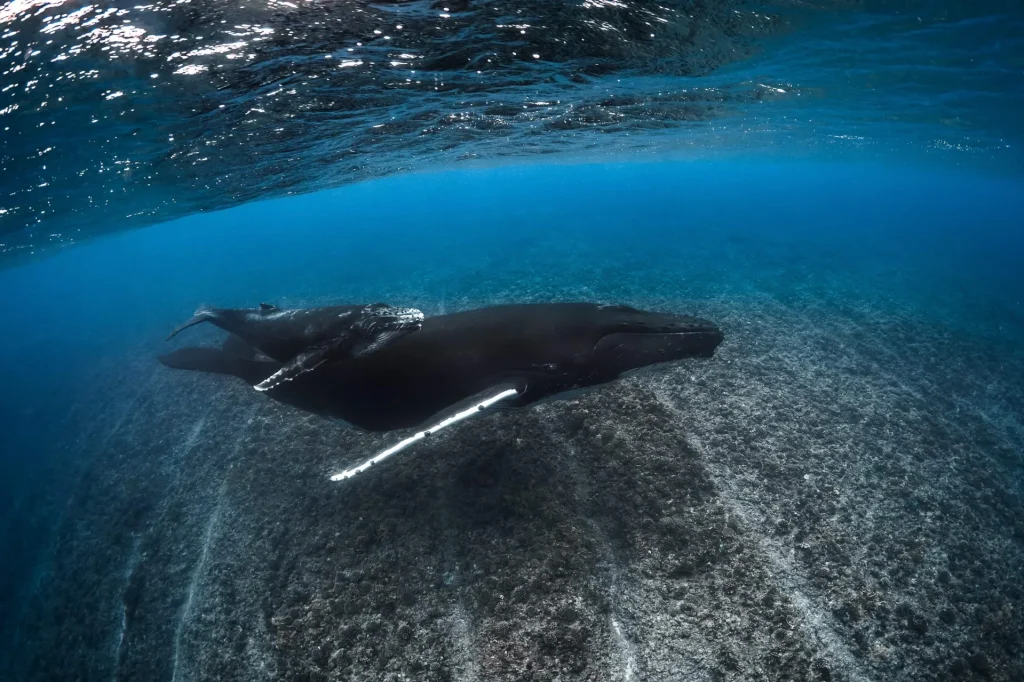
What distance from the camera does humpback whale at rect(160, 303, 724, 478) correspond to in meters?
4.75

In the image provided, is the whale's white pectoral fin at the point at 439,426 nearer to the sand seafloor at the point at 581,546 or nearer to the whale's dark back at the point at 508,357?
the whale's dark back at the point at 508,357

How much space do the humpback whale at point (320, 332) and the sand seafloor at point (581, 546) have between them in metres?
2.05

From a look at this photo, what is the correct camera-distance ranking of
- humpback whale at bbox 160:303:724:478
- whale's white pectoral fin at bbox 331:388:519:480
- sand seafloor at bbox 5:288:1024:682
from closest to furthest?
sand seafloor at bbox 5:288:1024:682, whale's white pectoral fin at bbox 331:388:519:480, humpback whale at bbox 160:303:724:478

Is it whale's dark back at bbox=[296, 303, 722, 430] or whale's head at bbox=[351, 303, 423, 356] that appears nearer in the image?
whale's dark back at bbox=[296, 303, 722, 430]

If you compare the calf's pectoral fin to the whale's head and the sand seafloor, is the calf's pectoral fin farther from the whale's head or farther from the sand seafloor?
the sand seafloor

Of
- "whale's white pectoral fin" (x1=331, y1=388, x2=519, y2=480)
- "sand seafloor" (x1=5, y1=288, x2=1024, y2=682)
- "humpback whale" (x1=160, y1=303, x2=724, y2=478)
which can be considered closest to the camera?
"sand seafloor" (x1=5, y1=288, x2=1024, y2=682)

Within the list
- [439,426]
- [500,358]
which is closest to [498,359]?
[500,358]

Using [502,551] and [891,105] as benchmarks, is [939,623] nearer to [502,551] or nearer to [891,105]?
[502,551]

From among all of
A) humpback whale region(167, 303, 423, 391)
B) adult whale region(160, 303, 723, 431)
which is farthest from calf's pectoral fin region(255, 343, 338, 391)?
adult whale region(160, 303, 723, 431)

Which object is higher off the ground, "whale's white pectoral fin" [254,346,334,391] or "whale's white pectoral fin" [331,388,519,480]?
"whale's white pectoral fin" [254,346,334,391]

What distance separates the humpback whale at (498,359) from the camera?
4754 millimetres

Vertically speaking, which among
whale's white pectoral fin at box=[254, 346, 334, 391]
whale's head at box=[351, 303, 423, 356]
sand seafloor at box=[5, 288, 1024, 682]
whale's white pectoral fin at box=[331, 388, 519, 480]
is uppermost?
whale's head at box=[351, 303, 423, 356]

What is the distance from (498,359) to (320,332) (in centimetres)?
238

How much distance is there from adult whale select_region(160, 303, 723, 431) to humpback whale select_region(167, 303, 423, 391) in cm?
14
